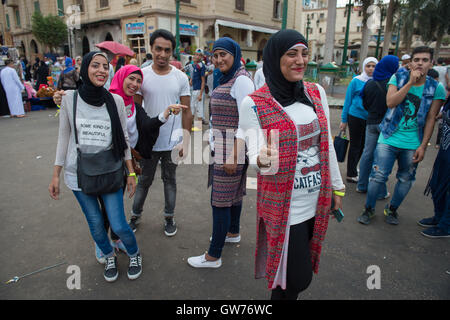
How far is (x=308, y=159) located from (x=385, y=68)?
3.02 meters

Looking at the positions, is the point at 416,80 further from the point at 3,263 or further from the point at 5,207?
the point at 5,207

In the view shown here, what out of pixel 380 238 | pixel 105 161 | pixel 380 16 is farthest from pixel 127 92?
pixel 380 16

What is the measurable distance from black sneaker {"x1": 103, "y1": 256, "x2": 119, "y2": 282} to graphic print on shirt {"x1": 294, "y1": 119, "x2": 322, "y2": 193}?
1829 mm

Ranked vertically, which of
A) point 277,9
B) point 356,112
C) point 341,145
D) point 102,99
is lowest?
point 341,145

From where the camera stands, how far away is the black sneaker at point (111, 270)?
8.73 feet

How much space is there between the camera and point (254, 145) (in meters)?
1.71

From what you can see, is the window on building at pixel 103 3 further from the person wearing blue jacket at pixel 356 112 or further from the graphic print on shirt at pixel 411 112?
the graphic print on shirt at pixel 411 112

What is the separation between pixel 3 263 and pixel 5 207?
4.69ft

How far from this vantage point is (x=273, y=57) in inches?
70.6

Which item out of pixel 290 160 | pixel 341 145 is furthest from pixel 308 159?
pixel 341 145

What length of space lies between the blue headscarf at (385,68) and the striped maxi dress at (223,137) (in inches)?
97.4

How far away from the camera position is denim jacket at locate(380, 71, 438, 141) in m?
3.25

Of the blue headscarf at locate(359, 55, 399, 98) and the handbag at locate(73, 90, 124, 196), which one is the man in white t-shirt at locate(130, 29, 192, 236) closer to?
the handbag at locate(73, 90, 124, 196)

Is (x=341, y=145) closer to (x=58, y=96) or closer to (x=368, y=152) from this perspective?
(x=368, y=152)
